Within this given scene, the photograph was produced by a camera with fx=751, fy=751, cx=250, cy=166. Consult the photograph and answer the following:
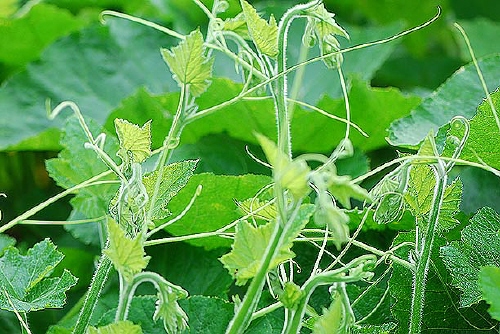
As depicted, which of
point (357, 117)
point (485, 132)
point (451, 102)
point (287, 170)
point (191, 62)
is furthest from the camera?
point (357, 117)

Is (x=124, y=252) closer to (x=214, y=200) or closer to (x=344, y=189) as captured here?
(x=344, y=189)

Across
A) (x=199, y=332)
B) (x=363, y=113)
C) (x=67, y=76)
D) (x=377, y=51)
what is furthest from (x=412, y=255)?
(x=67, y=76)

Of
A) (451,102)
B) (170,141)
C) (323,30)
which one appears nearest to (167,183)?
(170,141)

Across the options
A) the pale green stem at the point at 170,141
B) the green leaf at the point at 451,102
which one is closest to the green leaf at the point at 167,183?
the pale green stem at the point at 170,141

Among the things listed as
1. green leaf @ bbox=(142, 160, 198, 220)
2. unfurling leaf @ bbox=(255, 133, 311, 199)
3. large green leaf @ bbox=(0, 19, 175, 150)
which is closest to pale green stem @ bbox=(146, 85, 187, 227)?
green leaf @ bbox=(142, 160, 198, 220)

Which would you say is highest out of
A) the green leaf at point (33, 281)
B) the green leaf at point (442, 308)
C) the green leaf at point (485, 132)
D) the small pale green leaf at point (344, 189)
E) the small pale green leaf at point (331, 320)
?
the small pale green leaf at point (344, 189)

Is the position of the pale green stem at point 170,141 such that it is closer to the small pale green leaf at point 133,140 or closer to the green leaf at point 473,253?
the small pale green leaf at point 133,140

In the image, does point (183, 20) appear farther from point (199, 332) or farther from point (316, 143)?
point (199, 332)
